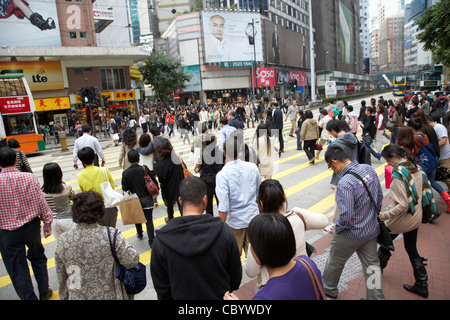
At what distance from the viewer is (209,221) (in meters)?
2.09

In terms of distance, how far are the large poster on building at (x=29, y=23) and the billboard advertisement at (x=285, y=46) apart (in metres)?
33.9

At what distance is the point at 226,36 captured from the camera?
47.2 m

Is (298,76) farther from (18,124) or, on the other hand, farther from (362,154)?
(362,154)

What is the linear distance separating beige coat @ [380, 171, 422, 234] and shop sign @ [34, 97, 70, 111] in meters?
28.5

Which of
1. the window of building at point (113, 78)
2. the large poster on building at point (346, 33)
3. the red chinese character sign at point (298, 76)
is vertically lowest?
the window of building at point (113, 78)

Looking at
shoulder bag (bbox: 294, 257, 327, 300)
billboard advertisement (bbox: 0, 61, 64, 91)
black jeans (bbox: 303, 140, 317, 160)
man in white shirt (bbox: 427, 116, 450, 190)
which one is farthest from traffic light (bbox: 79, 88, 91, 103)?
shoulder bag (bbox: 294, 257, 327, 300)

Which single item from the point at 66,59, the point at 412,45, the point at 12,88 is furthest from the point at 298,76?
the point at 412,45

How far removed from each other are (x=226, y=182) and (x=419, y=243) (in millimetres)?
3163

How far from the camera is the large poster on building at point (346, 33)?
8638cm

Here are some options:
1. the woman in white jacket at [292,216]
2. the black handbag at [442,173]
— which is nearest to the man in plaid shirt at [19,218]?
the woman in white jacket at [292,216]

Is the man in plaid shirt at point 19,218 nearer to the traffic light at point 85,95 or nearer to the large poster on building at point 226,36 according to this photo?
the traffic light at point 85,95

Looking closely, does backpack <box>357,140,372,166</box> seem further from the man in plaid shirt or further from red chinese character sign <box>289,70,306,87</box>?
red chinese character sign <box>289,70,306,87</box>
